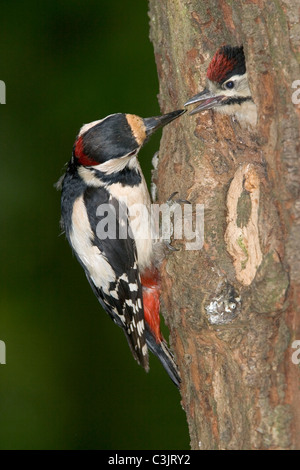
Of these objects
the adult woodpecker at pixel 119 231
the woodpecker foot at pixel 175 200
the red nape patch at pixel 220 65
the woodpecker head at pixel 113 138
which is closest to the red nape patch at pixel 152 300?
the adult woodpecker at pixel 119 231

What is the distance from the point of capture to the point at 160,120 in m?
2.45

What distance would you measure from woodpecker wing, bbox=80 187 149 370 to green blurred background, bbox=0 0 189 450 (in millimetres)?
1026

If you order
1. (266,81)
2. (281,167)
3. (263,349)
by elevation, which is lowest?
(263,349)

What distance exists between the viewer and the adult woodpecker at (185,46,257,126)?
2381 mm

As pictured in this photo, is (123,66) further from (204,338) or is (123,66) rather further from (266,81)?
(204,338)

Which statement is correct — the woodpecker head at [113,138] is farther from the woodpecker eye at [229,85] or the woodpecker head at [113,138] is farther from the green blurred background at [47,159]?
the green blurred background at [47,159]

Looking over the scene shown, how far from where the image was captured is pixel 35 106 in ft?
11.7

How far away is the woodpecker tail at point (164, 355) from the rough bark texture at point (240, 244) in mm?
158

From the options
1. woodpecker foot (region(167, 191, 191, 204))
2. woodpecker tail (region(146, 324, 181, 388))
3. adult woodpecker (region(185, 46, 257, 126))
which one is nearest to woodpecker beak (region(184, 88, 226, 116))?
adult woodpecker (region(185, 46, 257, 126))
